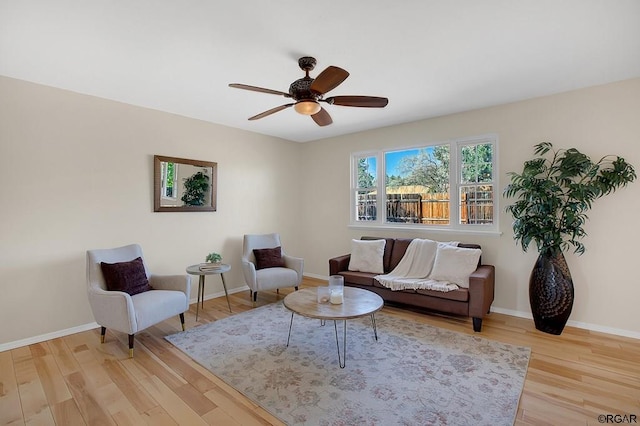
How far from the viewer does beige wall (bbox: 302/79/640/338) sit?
3.09 meters

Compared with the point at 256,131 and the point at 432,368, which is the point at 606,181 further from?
the point at 256,131

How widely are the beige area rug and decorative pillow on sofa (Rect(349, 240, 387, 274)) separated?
92 cm

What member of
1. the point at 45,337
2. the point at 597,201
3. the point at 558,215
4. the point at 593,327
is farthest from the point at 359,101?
the point at 45,337

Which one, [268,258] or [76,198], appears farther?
[268,258]

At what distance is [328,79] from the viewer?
219 centimetres

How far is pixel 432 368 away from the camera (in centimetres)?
251

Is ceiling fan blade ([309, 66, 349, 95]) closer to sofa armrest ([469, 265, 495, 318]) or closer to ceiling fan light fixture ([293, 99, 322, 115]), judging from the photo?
ceiling fan light fixture ([293, 99, 322, 115])

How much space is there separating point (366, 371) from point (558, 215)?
2.74 metres

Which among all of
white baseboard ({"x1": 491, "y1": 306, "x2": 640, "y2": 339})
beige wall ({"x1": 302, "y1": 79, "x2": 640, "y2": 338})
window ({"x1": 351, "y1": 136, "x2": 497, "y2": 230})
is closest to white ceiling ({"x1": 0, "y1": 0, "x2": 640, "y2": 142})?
beige wall ({"x1": 302, "y1": 79, "x2": 640, "y2": 338})

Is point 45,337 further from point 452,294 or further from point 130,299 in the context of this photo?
point 452,294

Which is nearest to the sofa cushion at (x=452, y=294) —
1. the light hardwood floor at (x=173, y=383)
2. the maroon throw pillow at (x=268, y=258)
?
the light hardwood floor at (x=173, y=383)

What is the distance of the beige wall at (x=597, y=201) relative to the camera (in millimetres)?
3092

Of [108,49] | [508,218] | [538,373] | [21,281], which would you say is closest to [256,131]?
[108,49]

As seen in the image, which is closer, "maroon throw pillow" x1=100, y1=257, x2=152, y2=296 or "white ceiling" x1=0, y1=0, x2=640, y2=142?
"white ceiling" x1=0, y1=0, x2=640, y2=142
